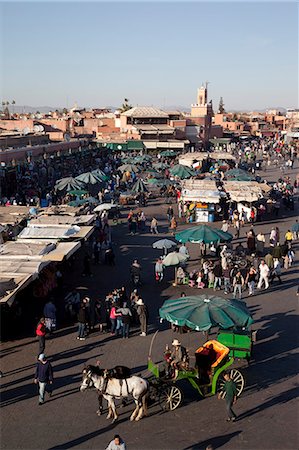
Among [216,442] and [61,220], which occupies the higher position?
[61,220]

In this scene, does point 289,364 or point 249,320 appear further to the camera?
point 289,364

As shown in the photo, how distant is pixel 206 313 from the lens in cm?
918

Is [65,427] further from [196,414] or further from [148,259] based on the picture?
[148,259]

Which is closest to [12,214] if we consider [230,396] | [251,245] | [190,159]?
[251,245]

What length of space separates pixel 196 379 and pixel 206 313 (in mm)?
1234

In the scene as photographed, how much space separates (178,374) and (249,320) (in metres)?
1.85

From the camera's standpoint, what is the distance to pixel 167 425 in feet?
25.8

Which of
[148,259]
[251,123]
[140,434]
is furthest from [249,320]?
[251,123]

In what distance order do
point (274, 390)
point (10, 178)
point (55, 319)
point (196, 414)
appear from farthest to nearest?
point (10, 178), point (55, 319), point (274, 390), point (196, 414)

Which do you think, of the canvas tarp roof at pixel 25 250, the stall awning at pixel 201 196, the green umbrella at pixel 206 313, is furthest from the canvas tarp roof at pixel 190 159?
the green umbrella at pixel 206 313

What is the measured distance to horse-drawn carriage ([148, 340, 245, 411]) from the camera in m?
8.37

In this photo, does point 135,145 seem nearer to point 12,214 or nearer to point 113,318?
point 12,214

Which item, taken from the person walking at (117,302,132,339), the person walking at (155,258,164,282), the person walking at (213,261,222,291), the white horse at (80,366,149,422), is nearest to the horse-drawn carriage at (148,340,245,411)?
the white horse at (80,366,149,422)

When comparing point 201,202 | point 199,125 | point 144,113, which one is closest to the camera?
point 201,202
